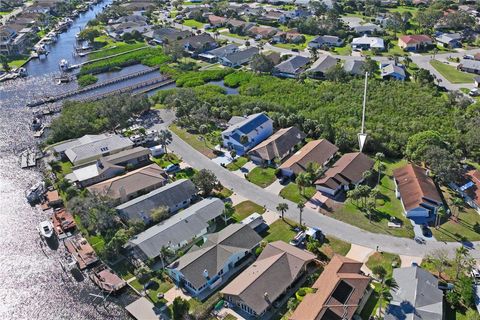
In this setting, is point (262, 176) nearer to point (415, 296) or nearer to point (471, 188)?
point (471, 188)

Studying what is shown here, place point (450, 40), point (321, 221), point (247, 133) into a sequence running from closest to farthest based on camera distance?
point (321, 221), point (247, 133), point (450, 40)

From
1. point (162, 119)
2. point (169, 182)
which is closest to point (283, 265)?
point (169, 182)

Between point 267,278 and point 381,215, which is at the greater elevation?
point 267,278

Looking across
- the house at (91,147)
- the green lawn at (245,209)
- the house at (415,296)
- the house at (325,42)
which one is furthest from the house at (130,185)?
the house at (325,42)

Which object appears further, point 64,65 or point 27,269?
point 64,65

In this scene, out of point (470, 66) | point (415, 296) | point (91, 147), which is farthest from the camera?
point (470, 66)

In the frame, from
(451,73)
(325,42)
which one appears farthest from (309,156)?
(325,42)

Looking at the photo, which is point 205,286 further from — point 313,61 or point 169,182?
point 313,61

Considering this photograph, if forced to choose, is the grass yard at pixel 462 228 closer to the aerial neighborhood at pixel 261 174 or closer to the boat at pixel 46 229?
the aerial neighborhood at pixel 261 174
